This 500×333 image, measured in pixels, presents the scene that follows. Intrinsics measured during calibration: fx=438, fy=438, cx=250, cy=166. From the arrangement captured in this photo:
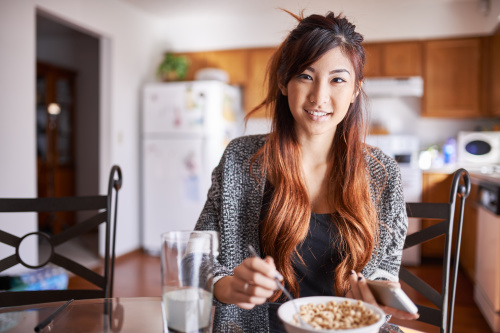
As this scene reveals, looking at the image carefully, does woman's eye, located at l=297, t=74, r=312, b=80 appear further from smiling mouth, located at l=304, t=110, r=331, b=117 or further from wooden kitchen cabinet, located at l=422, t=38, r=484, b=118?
wooden kitchen cabinet, located at l=422, t=38, r=484, b=118

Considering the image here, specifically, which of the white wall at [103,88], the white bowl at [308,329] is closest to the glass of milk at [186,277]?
the white bowl at [308,329]

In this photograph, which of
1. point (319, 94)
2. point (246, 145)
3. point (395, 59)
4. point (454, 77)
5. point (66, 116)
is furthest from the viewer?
point (66, 116)

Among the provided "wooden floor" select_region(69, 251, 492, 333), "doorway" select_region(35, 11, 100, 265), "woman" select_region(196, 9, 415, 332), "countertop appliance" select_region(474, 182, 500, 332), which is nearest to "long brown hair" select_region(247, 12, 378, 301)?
"woman" select_region(196, 9, 415, 332)

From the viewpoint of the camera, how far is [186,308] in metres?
0.68

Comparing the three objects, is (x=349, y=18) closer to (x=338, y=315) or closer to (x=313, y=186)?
(x=313, y=186)

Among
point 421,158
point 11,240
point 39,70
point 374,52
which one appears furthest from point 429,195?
point 39,70

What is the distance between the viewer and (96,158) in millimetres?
5719

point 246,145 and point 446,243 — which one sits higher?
point 246,145

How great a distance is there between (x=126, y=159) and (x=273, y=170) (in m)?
3.33

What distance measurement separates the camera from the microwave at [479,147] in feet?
13.6

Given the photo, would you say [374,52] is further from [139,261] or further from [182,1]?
[139,261]

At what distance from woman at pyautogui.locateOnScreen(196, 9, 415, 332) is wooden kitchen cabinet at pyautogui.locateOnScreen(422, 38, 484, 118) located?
3.42 m

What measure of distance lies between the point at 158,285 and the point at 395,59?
10.2 ft

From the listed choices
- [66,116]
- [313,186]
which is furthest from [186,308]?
[66,116]
